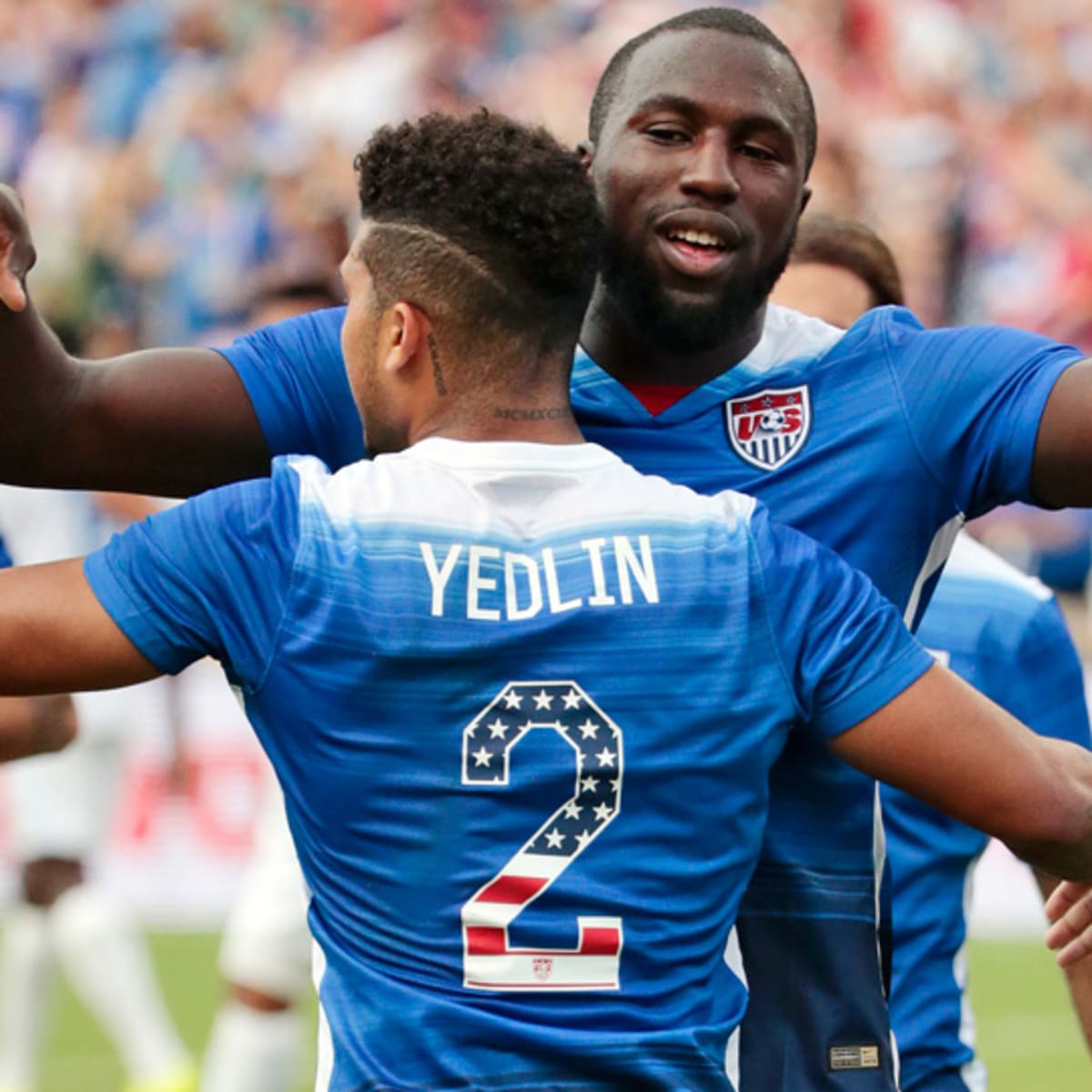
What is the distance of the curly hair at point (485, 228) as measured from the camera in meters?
2.62

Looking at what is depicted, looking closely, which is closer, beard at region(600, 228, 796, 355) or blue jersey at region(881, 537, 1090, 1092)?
beard at region(600, 228, 796, 355)

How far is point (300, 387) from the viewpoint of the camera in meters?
3.02

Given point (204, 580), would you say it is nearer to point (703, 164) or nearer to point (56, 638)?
point (56, 638)

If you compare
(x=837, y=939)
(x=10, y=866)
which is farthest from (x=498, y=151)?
(x=10, y=866)

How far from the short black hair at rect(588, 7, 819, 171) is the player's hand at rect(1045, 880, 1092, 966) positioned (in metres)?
1.06

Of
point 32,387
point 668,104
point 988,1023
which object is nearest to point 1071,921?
point 668,104

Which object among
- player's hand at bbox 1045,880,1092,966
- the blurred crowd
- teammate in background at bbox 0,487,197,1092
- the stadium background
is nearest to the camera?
player's hand at bbox 1045,880,1092,966

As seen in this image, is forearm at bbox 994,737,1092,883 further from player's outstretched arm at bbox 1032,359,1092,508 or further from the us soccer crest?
the us soccer crest

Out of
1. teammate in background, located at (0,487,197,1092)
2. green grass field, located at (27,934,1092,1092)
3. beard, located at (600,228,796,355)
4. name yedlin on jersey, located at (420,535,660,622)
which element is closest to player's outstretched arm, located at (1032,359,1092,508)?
beard, located at (600,228,796,355)

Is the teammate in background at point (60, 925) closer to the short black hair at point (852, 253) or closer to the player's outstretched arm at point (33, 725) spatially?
the player's outstretched arm at point (33, 725)

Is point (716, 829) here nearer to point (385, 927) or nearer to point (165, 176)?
point (385, 927)

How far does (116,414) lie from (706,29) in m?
0.94

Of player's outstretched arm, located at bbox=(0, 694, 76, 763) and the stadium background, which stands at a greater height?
the stadium background

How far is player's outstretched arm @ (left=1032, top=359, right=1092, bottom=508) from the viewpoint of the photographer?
2.73 meters
